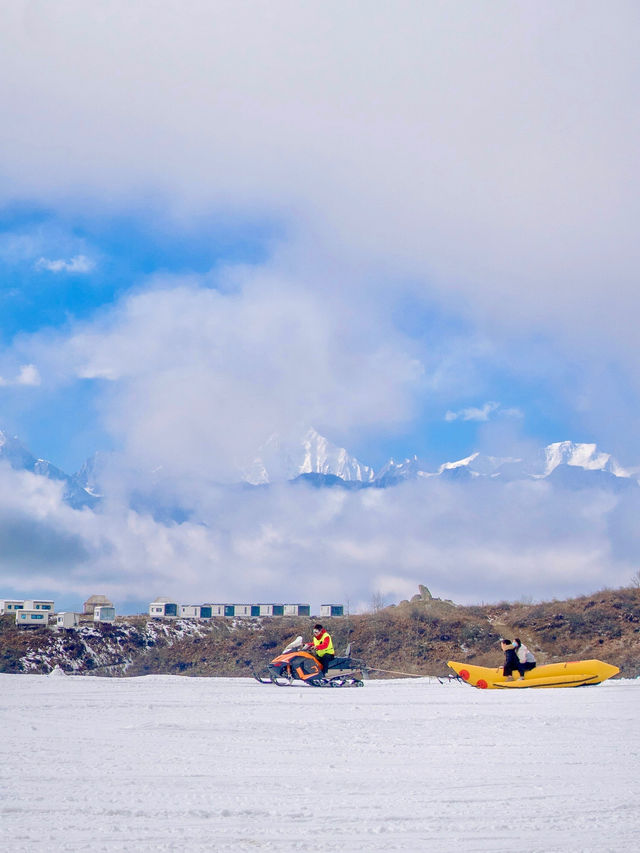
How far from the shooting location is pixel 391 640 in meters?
41.5

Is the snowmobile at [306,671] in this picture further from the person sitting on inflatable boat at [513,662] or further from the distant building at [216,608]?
the distant building at [216,608]

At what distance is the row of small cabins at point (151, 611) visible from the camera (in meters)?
54.8

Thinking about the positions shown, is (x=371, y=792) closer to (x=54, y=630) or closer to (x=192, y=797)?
(x=192, y=797)

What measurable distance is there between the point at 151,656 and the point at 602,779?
134 ft

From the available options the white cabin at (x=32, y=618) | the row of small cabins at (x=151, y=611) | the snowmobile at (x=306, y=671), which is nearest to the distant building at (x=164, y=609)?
the row of small cabins at (x=151, y=611)

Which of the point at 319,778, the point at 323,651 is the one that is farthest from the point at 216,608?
the point at 319,778

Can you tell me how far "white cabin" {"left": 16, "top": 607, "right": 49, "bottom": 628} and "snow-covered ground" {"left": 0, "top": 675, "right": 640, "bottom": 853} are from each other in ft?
137

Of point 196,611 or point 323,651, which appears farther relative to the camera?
point 196,611

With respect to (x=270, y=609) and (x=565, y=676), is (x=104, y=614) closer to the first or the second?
(x=270, y=609)

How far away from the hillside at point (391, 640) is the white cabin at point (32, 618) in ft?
6.65

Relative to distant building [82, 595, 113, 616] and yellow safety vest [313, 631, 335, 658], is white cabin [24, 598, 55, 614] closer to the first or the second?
distant building [82, 595, 113, 616]

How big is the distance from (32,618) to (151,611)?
71.6ft

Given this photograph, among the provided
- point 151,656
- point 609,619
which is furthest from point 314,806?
point 151,656

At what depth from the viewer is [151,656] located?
45.9 metres
